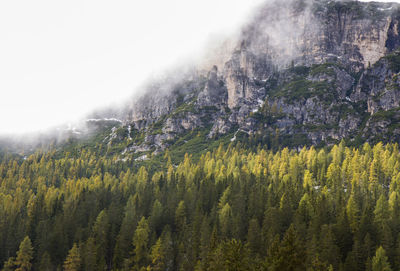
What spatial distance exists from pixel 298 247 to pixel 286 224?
47.6 meters

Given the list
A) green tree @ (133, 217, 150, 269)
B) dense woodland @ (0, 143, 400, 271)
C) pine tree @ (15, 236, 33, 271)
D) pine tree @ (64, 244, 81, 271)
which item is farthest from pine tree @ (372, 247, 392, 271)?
pine tree @ (15, 236, 33, 271)

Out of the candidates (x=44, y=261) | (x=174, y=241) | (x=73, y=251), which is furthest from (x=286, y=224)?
(x=44, y=261)

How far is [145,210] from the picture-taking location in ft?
346

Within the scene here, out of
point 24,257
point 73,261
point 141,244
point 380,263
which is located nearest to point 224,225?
point 141,244

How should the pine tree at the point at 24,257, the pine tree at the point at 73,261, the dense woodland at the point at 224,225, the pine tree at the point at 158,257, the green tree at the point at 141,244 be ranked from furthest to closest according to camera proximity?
the pine tree at the point at 24,257
the green tree at the point at 141,244
the pine tree at the point at 73,261
the pine tree at the point at 158,257
the dense woodland at the point at 224,225

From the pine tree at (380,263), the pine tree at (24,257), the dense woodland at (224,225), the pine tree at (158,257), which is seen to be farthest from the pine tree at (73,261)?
the pine tree at (380,263)

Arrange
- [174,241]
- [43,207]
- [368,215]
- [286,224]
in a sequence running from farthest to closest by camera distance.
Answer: [43,207]
[174,241]
[286,224]
[368,215]

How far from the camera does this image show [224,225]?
8094 cm

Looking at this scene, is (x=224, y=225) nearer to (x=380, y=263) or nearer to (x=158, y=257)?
(x=158, y=257)

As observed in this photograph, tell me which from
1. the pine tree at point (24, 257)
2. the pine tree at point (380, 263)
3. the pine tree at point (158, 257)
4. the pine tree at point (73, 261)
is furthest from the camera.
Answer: the pine tree at point (24, 257)

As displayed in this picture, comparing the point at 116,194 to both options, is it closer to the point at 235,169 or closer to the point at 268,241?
the point at 235,169

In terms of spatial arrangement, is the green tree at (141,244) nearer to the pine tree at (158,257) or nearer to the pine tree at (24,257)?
the pine tree at (158,257)

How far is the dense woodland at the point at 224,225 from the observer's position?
59.5m

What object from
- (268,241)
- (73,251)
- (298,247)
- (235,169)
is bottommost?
(235,169)
